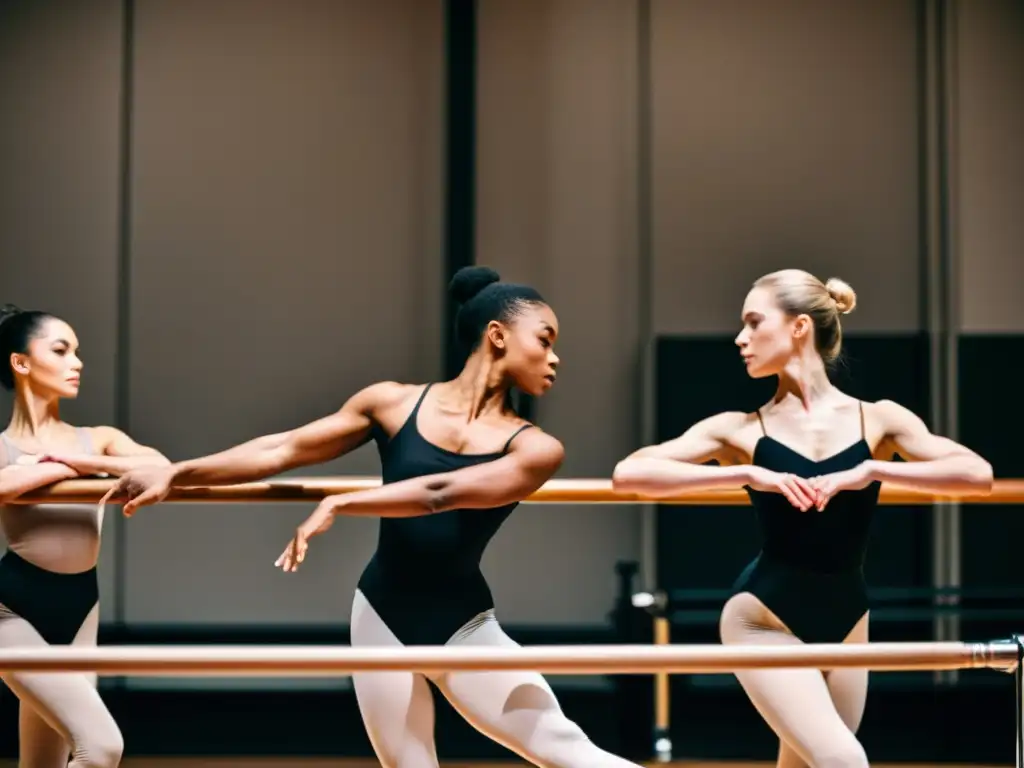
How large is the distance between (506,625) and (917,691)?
6.24 ft

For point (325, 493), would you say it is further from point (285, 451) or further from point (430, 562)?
point (430, 562)

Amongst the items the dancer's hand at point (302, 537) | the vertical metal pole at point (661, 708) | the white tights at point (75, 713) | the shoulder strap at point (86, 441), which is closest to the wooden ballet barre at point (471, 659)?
the dancer's hand at point (302, 537)

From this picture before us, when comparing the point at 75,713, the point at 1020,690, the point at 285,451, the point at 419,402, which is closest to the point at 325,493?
the point at 285,451

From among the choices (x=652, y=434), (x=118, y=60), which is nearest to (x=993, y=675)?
(x=652, y=434)

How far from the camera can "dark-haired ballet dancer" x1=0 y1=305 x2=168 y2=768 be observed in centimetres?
286

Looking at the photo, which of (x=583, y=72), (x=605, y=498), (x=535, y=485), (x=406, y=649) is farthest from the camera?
(x=583, y=72)

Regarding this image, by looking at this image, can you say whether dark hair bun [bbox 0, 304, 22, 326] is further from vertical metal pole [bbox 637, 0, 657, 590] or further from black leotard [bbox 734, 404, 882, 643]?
vertical metal pole [bbox 637, 0, 657, 590]

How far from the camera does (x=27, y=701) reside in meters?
2.89

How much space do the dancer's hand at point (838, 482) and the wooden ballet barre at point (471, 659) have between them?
1.41 ft

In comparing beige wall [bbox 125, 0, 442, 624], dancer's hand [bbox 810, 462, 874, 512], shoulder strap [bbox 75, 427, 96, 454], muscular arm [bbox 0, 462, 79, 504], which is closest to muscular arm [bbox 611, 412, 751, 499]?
dancer's hand [bbox 810, 462, 874, 512]

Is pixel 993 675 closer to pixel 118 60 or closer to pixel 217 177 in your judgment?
pixel 217 177

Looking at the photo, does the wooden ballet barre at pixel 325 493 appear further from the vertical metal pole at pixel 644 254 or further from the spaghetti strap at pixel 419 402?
the vertical metal pole at pixel 644 254

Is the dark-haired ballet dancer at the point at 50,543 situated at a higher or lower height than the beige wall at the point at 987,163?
lower

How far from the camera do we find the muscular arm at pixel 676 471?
8.55 ft
